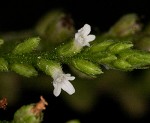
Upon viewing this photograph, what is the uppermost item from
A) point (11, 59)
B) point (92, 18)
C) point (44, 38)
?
point (92, 18)

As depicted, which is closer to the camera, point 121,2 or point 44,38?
point 44,38

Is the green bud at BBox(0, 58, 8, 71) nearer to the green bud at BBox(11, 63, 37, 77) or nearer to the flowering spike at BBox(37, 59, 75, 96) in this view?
the green bud at BBox(11, 63, 37, 77)

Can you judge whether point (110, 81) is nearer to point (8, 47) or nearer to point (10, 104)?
point (10, 104)

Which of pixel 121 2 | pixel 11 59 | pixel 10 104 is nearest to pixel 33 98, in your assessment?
pixel 10 104

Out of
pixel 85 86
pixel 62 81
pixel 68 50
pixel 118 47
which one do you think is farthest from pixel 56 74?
pixel 85 86

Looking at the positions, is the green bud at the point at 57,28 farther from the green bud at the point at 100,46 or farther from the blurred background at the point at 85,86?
the green bud at the point at 100,46


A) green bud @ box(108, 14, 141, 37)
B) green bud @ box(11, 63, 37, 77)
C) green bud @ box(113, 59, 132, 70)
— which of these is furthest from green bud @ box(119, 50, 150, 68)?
green bud @ box(108, 14, 141, 37)

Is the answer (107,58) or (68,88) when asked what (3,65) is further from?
(107,58)
